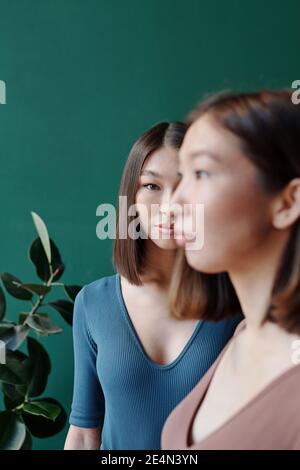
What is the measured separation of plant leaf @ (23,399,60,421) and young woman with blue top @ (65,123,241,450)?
41cm

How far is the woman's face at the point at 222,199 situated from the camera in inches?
19.4

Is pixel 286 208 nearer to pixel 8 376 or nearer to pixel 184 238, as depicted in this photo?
pixel 184 238

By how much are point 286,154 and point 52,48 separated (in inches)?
56.6

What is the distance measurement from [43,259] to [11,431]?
46 centimetres

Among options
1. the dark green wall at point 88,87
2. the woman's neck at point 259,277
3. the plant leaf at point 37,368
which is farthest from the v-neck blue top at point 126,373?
the dark green wall at point 88,87

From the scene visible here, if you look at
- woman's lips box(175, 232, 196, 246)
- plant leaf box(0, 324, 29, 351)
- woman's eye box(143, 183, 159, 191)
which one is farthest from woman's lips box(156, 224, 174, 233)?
plant leaf box(0, 324, 29, 351)

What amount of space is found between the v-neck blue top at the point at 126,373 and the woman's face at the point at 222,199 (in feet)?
1.17

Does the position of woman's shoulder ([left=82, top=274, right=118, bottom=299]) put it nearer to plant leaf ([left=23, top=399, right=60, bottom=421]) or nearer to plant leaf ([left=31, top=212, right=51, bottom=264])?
plant leaf ([left=31, top=212, right=51, bottom=264])

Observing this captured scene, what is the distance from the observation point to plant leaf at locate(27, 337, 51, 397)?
1.49 meters

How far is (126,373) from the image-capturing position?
90cm

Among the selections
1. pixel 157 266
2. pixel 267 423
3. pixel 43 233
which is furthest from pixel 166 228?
pixel 43 233

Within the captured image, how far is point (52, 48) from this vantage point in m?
1.75

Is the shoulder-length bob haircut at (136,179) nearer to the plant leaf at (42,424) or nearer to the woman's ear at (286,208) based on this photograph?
the woman's ear at (286,208)
